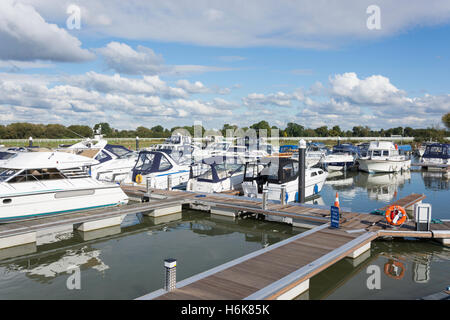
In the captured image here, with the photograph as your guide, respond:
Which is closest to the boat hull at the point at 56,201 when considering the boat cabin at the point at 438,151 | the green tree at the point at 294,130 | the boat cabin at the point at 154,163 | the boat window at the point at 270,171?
the boat cabin at the point at 154,163

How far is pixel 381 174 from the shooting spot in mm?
30594

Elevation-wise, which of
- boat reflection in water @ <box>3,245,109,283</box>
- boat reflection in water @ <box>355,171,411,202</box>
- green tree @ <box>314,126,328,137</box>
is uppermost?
green tree @ <box>314,126,328,137</box>

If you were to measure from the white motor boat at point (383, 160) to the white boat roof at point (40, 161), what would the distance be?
25.5 metres

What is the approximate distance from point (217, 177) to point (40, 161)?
760cm

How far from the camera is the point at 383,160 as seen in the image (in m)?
30.1

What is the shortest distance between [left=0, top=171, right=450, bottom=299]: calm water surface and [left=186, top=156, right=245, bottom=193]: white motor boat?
2.21m

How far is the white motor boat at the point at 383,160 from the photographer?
30.3 meters

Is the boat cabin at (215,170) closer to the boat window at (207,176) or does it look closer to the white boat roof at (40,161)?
the boat window at (207,176)

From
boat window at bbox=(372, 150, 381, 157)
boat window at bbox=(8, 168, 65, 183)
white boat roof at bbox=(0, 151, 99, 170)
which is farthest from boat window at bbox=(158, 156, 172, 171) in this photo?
boat window at bbox=(372, 150, 381, 157)

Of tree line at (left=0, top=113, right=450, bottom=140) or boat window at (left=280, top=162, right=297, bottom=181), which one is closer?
boat window at (left=280, top=162, right=297, bottom=181)

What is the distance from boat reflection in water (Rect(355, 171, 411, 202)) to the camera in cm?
2053

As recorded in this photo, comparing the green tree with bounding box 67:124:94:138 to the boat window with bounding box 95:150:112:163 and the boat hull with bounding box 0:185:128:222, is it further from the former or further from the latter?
the boat hull with bounding box 0:185:128:222
